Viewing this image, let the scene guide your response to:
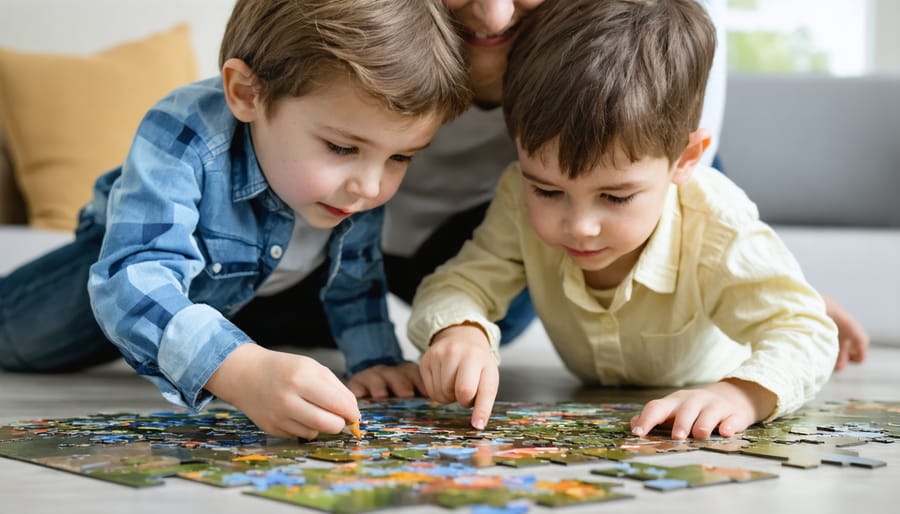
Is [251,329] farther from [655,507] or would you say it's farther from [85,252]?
[655,507]

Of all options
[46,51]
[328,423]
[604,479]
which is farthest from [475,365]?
[46,51]

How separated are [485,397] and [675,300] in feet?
1.44

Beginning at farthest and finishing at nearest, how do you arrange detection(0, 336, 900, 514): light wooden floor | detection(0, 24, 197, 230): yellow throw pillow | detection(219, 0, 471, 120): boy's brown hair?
1. detection(0, 24, 197, 230): yellow throw pillow
2. detection(219, 0, 471, 120): boy's brown hair
3. detection(0, 336, 900, 514): light wooden floor

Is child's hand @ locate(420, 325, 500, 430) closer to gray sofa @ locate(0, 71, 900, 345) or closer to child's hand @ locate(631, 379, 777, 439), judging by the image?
child's hand @ locate(631, 379, 777, 439)

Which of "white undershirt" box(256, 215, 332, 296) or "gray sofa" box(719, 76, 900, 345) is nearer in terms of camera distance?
"white undershirt" box(256, 215, 332, 296)

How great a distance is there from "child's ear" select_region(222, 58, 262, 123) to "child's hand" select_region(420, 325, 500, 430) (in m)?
0.40

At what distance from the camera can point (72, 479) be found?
36.5 inches

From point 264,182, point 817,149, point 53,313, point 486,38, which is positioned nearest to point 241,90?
point 264,182

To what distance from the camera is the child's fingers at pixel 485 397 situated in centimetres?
119

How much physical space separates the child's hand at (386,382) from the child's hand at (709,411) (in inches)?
17.6

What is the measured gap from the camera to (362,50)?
1307mm

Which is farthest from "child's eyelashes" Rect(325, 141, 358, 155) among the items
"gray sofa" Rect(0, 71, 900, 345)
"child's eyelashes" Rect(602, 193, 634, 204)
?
"gray sofa" Rect(0, 71, 900, 345)

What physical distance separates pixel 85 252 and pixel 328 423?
2.77 feet

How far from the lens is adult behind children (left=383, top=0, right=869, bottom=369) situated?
1.80 meters
